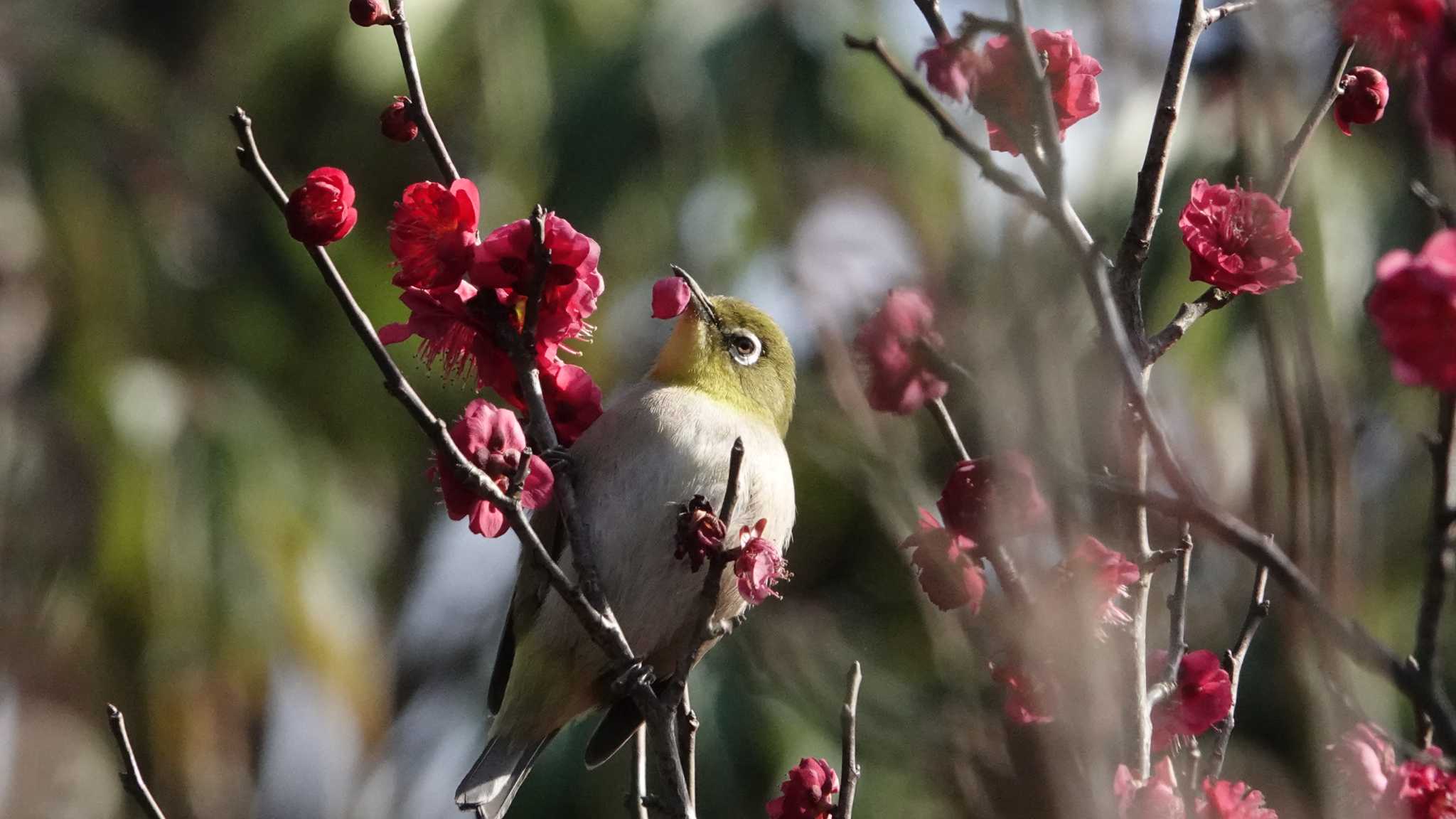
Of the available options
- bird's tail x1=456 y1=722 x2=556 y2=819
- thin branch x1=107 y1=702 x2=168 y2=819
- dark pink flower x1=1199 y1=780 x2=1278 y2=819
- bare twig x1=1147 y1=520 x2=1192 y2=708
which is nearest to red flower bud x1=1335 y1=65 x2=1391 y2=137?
bare twig x1=1147 y1=520 x2=1192 y2=708

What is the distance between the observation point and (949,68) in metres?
2.13

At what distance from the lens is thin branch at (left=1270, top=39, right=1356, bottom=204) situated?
7.33 feet

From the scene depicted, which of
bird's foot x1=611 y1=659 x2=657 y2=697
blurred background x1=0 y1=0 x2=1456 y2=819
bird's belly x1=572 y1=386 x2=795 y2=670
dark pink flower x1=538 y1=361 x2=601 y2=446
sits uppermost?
dark pink flower x1=538 y1=361 x2=601 y2=446

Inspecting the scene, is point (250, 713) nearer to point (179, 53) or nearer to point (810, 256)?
point (179, 53)

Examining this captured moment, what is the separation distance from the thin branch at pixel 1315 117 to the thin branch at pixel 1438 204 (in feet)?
1.37

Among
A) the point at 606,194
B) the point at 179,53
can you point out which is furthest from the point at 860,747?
the point at 179,53

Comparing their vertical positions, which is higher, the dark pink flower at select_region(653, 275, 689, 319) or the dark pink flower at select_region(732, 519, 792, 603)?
the dark pink flower at select_region(653, 275, 689, 319)

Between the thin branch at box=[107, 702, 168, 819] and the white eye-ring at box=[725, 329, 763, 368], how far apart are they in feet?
7.20

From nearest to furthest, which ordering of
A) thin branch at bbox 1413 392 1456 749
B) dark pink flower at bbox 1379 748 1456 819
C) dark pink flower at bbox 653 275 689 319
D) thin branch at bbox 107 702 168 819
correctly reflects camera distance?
1. thin branch at bbox 1413 392 1456 749
2. dark pink flower at bbox 1379 748 1456 819
3. thin branch at bbox 107 702 168 819
4. dark pink flower at bbox 653 275 689 319

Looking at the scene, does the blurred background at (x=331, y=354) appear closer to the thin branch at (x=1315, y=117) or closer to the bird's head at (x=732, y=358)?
the bird's head at (x=732, y=358)

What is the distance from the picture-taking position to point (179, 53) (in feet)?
34.2

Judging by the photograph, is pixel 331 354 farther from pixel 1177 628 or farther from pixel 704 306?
pixel 1177 628

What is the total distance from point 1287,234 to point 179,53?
9842 mm

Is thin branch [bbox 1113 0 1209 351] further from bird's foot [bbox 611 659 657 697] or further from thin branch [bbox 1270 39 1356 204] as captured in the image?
bird's foot [bbox 611 659 657 697]
